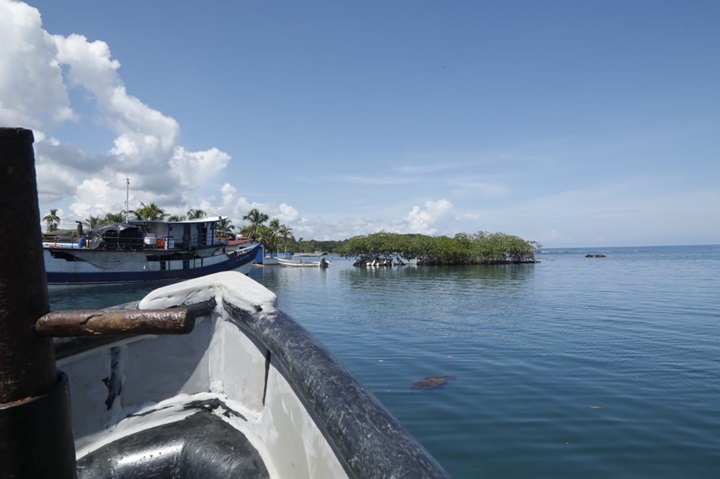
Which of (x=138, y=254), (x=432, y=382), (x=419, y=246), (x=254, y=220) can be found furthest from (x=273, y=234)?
(x=432, y=382)

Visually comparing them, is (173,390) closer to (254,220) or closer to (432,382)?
(432,382)

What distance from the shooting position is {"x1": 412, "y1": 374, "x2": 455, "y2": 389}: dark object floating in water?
337 inches

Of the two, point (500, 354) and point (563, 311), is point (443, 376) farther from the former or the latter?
point (563, 311)

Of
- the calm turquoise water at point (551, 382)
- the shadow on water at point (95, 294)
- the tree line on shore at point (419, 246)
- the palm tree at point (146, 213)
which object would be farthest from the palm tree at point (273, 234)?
the calm turquoise water at point (551, 382)

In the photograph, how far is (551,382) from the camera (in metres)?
8.77

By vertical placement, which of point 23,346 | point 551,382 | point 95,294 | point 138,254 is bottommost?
point 551,382

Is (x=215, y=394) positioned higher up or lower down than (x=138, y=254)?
lower down

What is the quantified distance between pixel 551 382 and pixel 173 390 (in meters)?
8.16

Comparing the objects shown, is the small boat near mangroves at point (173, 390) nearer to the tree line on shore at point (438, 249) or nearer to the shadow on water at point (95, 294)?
the shadow on water at point (95, 294)

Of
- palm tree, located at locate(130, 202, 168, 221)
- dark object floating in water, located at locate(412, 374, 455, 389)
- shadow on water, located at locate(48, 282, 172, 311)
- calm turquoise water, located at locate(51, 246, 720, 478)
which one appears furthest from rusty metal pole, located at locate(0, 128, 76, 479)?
palm tree, located at locate(130, 202, 168, 221)

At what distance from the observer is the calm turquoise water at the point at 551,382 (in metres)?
5.80

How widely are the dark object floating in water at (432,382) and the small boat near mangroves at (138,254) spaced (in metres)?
26.6

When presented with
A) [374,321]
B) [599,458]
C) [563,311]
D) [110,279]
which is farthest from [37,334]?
[110,279]

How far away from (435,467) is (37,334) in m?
A: 1.05
